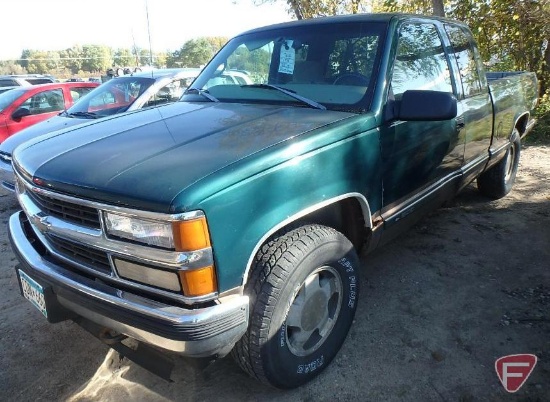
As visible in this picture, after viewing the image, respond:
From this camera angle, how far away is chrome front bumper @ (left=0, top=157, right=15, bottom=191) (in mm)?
5094

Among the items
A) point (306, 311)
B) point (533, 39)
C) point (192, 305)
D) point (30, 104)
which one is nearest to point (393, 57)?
point (306, 311)

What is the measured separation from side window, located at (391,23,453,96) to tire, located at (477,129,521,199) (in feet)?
6.18

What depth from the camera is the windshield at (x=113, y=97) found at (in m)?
6.00

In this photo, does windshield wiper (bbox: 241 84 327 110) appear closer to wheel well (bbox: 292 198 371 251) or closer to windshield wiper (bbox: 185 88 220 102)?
windshield wiper (bbox: 185 88 220 102)

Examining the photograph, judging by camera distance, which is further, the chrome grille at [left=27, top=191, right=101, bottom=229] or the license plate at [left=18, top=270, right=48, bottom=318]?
the license plate at [left=18, top=270, right=48, bottom=318]

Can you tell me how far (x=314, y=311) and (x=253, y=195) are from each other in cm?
85

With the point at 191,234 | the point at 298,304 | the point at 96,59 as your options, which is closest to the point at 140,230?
the point at 191,234

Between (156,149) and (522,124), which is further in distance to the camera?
(522,124)

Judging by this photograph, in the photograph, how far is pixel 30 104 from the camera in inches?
299

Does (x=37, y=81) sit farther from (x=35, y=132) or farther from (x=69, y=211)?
(x=69, y=211)

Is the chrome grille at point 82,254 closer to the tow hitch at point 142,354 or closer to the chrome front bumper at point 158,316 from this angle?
the chrome front bumper at point 158,316

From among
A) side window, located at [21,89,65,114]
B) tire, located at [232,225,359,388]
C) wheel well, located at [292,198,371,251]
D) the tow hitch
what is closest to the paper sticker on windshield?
wheel well, located at [292,198,371,251]

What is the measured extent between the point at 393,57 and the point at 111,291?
7.02 feet

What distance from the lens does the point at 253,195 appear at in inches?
72.9
